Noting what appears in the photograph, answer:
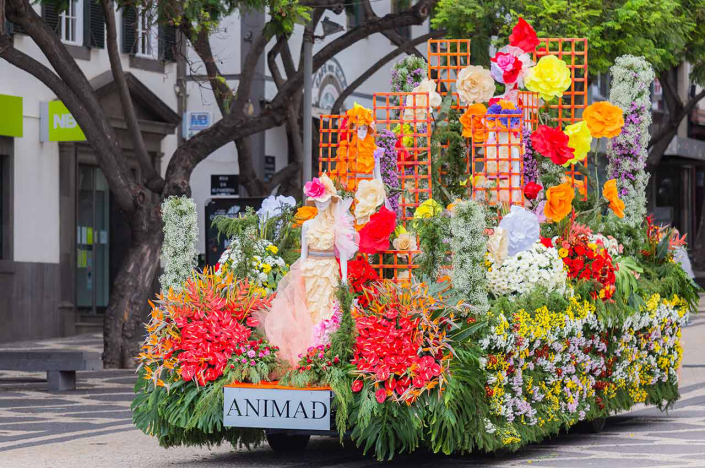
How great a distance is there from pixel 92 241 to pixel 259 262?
17.1m

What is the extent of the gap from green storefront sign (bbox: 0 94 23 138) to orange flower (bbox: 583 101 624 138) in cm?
1471

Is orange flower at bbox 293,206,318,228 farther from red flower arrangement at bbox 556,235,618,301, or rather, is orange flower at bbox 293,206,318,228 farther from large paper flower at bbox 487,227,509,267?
red flower arrangement at bbox 556,235,618,301

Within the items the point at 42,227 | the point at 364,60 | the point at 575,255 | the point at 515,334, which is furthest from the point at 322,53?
the point at 364,60

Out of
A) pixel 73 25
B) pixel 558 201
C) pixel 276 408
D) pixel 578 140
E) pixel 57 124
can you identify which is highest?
pixel 73 25

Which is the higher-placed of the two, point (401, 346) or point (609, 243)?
point (609, 243)

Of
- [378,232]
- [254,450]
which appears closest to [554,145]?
[378,232]

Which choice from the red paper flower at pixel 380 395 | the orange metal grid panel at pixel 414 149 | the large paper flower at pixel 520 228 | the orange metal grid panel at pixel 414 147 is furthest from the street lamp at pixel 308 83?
the red paper flower at pixel 380 395

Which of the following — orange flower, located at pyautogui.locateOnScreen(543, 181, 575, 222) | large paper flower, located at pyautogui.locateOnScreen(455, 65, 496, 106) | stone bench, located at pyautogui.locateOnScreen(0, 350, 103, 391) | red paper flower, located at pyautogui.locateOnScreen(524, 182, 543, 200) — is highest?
large paper flower, located at pyautogui.locateOnScreen(455, 65, 496, 106)

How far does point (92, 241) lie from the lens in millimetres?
28031

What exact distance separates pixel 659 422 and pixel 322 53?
9.15m

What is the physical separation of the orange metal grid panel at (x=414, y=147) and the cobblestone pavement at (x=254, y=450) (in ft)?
7.06

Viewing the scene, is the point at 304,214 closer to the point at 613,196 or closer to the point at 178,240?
the point at 178,240

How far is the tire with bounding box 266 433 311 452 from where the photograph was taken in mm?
11555

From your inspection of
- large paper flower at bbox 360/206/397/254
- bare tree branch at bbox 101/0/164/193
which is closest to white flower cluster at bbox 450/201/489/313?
large paper flower at bbox 360/206/397/254
